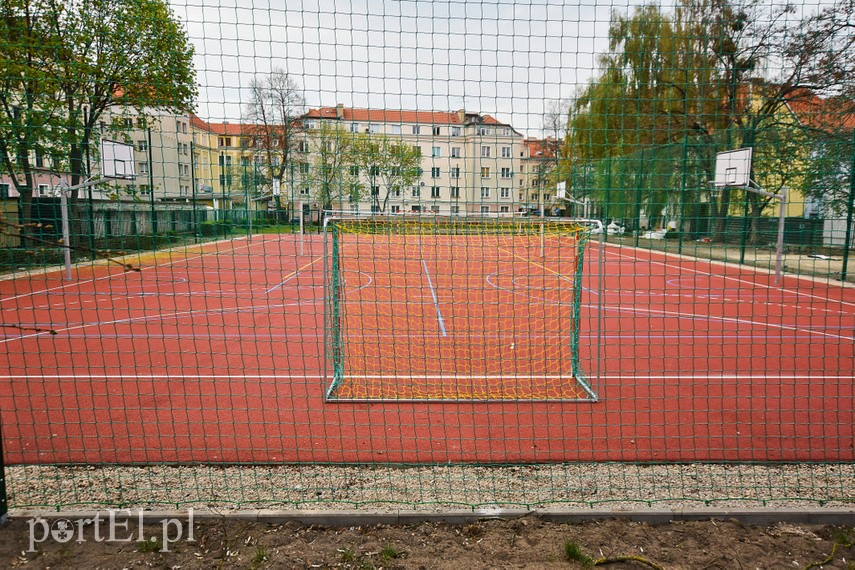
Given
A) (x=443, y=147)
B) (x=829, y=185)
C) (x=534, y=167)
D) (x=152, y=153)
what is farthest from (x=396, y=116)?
(x=829, y=185)

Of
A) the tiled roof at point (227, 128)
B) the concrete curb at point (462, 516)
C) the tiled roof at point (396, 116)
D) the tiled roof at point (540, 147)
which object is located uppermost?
the tiled roof at point (396, 116)

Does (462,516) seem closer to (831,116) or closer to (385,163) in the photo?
(385,163)

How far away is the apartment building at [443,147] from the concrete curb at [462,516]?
6.15 ft

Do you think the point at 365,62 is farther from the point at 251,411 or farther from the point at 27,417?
the point at 27,417

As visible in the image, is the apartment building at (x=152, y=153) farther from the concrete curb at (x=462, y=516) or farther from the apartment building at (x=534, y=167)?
the apartment building at (x=534, y=167)

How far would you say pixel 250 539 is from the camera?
2.96 meters

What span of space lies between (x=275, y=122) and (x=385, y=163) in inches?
34.6

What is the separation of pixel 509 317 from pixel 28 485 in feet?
Result: 22.9

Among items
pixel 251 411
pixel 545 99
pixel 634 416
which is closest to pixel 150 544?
pixel 251 411

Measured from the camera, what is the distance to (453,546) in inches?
115

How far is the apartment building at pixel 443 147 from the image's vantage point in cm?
375

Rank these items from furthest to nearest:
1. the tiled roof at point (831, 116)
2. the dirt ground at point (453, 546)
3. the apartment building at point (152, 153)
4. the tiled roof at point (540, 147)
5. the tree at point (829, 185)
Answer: the tree at point (829, 185), the tiled roof at point (831, 116), the tiled roof at point (540, 147), the apartment building at point (152, 153), the dirt ground at point (453, 546)

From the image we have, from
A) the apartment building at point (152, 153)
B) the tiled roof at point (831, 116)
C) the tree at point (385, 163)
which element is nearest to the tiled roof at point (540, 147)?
the tree at point (385, 163)

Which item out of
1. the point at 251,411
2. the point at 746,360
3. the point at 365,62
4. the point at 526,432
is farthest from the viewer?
the point at 746,360
